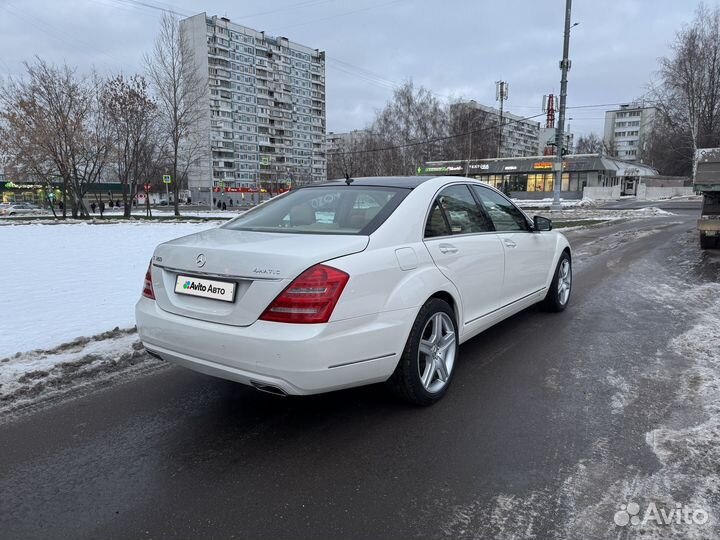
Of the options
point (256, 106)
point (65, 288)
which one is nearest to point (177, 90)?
point (65, 288)

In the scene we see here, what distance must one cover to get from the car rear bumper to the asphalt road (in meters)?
0.45

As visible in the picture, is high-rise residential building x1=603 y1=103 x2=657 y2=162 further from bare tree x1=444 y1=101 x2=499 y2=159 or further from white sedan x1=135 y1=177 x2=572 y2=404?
white sedan x1=135 y1=177 x2=572 y2=404

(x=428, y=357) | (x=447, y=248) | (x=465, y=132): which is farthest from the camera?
(x=465, y=132)

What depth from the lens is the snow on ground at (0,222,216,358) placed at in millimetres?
5109

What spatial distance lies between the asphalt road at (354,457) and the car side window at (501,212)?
1.23 meters

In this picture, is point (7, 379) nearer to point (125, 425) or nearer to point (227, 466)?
point (125, 425)

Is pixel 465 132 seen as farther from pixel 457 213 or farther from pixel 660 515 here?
pixel 660 515

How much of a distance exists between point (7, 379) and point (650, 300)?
23.5 feet

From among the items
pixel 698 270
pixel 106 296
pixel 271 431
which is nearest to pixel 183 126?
pixel 106 296

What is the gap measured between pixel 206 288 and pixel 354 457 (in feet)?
4.35

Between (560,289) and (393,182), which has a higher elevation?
(393,182)

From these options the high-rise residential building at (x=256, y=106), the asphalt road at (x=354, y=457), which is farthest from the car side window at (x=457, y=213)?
the high-rise residential building at (x=256, y=106)

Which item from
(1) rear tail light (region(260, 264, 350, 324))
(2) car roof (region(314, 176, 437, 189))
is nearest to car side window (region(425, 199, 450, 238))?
(2) car roof (region(314, 176, 437, 189))

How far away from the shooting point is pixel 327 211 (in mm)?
3688
